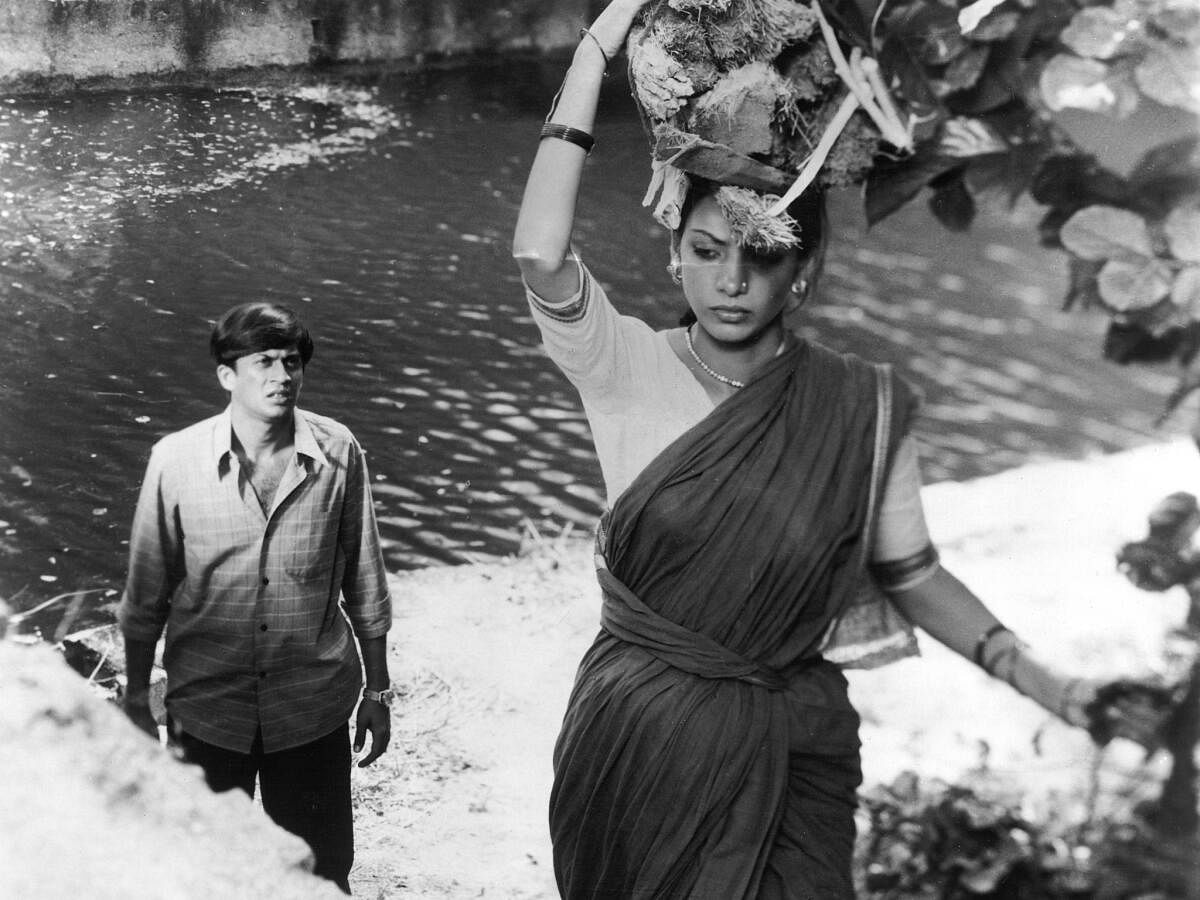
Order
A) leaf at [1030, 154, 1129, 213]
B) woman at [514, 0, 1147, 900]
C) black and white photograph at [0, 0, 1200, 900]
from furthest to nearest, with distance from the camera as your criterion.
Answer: woman at [514, 0, 1147, 900] → black and white photograph at [0, 0, 1200, 900] → leaf at [1030, 154, 1129, 213]

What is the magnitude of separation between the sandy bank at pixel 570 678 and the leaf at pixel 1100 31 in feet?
2.04

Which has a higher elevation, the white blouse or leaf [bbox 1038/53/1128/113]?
leaf [bbox 1038/53/1128/113]

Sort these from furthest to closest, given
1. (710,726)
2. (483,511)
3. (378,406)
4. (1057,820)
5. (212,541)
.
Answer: (483,511)
(378,406)
(212,541)
(710,726)
(1057,820)

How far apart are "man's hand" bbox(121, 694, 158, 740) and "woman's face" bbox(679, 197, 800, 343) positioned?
1236mm

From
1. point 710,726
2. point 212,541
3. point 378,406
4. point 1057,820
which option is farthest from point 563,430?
point 1057,820

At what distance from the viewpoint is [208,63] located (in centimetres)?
280

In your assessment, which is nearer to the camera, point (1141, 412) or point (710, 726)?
point (710, 726)

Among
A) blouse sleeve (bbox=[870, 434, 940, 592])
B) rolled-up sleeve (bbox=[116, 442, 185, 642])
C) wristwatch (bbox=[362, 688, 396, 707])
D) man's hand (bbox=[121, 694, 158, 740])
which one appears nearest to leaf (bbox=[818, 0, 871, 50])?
blouse sleeve (bbox=[870, 434, 940, 592])

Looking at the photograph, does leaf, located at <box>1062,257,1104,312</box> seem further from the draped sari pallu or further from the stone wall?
the stone wall

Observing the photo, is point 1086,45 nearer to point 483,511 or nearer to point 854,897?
point 854,897

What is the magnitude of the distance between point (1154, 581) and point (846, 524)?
18.0 inches

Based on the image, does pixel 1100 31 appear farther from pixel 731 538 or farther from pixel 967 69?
pixel 731 538

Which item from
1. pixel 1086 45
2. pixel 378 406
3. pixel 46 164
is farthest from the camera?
pixel 378 406

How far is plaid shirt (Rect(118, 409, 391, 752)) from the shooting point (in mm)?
2410
